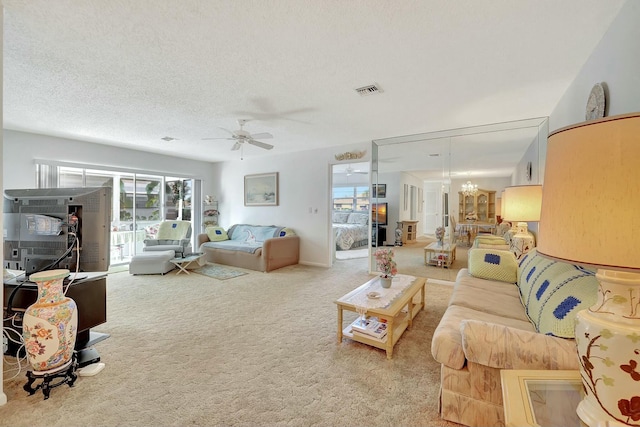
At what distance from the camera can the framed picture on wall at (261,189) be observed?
6.08 metres

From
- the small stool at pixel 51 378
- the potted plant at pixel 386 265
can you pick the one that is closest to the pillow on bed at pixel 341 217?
the potted plant at pixel 386 265

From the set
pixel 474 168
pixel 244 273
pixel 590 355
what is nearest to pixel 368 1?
pixel 590 355

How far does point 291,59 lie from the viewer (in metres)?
2.14

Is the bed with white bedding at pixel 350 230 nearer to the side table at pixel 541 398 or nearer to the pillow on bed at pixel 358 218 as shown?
the pillow on bed at pixel 358 218

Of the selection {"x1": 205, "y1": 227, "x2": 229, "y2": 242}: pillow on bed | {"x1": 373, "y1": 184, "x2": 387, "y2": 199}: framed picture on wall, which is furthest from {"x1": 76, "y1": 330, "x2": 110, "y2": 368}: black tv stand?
{"x1": 373, "y1": 184, "x2": 387, "y2": 199}: framed picture on wall

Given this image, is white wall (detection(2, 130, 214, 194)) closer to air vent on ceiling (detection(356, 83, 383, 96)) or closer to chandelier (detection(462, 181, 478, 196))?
air vent on ceiling (detection(356, 83, 383, 96))

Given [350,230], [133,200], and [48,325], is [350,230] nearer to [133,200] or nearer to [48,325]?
[133,200]

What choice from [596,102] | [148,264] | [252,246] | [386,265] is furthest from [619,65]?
[148,264]

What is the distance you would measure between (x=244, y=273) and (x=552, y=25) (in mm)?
4774

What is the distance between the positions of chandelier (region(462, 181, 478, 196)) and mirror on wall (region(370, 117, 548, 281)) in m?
0.06

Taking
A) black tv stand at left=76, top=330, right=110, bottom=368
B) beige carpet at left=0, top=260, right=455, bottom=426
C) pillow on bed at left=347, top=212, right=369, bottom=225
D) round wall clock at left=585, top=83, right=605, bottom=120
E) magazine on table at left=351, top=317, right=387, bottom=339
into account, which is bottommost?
beige carpet at left=0, top=260, right=455, bottom=426

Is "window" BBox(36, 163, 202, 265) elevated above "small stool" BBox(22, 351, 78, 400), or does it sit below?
above

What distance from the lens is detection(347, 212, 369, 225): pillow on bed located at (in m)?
8.44

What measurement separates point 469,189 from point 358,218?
452 centimetres
